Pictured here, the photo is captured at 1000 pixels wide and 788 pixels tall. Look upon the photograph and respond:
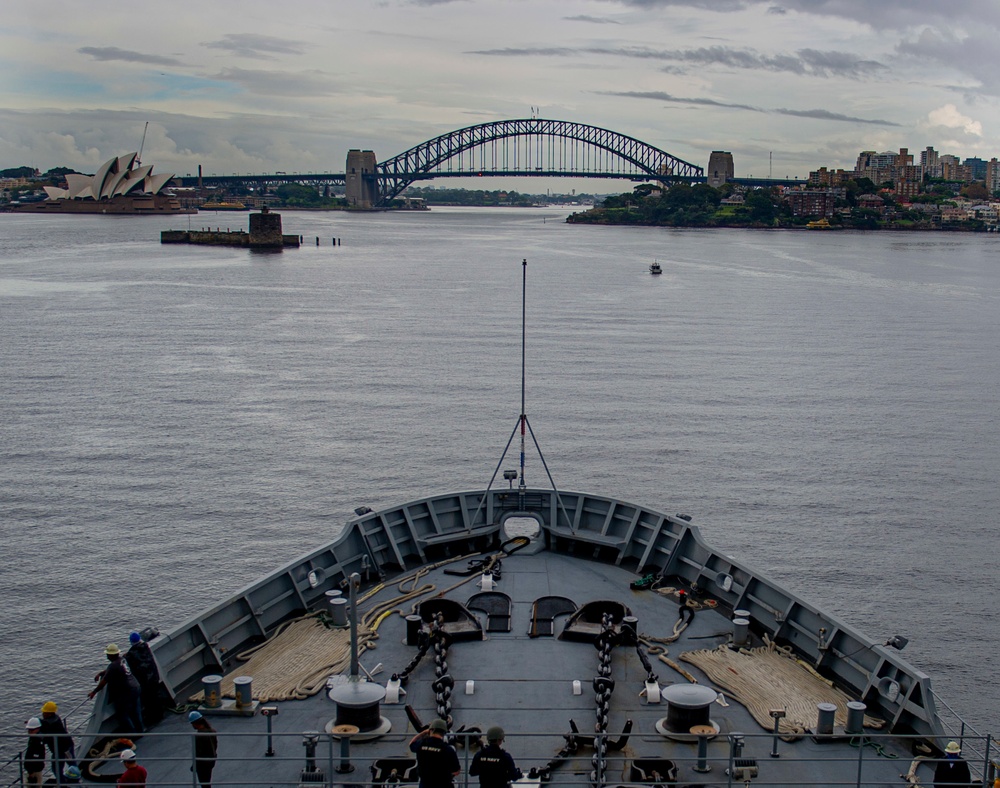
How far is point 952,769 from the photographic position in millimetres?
10656

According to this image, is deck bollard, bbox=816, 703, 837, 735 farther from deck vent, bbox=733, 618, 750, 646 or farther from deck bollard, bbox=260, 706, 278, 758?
deck bollard, bbox=260, 706, 278, 758

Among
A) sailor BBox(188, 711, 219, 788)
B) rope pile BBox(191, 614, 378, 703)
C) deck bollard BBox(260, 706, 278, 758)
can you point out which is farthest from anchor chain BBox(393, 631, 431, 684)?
sailor BBox(188, 711, 219, 788)

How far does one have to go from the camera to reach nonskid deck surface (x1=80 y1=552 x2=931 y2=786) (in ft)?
37.1

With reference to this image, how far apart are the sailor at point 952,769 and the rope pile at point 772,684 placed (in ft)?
5.47

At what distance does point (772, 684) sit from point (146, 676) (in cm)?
758

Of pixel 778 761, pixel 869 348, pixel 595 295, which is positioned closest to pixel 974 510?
pixel 778 761

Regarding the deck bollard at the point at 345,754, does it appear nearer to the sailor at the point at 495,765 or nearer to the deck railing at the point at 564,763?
the deck railing at the point at 564,763

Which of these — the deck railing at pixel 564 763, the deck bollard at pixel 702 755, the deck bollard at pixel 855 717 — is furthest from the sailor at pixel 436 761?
the deck bollard at pixel 855 717

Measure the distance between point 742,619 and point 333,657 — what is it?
5.48 metres

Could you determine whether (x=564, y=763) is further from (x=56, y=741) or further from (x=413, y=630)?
(x=56, y=741)

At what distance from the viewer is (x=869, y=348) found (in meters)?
63.0

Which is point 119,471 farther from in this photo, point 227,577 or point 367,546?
point 367,546

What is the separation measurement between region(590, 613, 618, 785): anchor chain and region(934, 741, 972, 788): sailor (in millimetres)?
3298

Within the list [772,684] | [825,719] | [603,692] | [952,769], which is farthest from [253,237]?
[952,769]
